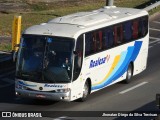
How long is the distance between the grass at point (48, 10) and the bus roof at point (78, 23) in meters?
10.8

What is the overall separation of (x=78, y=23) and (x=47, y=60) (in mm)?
1916

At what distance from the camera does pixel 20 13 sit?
41.7 meters

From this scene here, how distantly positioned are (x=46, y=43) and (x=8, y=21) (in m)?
17.4

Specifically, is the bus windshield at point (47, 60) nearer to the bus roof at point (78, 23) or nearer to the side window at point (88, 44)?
the bus roof at point (78, 23)

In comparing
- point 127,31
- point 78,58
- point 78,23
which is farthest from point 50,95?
point 127,31

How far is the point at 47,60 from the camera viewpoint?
20484 mm

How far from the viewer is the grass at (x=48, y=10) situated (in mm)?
36922

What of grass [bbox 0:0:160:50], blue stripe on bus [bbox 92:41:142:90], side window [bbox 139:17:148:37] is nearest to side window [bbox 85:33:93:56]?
blue stripe on bus [bbox 92:41:142:90]

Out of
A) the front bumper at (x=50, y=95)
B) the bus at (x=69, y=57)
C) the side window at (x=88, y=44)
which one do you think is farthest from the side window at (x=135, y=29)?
the front bumper at (x=50, y=95)

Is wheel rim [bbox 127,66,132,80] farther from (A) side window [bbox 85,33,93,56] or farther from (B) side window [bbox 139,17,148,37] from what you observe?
(A) side window [bbox 85,33,93,56]

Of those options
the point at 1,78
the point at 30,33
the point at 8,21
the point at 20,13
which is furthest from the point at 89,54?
the point at 20,13

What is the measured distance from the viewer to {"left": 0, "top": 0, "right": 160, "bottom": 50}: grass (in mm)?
36922

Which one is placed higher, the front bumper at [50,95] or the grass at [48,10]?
the front bumper at [50,95]

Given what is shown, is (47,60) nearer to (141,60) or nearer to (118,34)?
(118,34)
